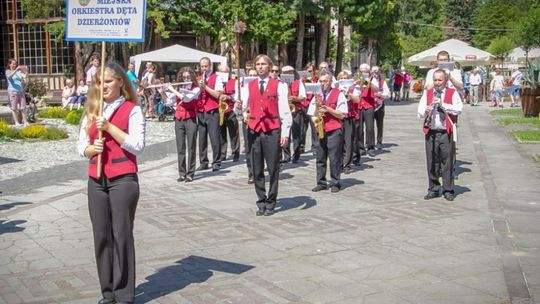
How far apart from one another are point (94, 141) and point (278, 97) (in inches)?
161

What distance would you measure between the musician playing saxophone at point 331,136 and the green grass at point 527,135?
25.9ft

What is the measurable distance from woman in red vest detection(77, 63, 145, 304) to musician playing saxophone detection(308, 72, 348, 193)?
5465mm

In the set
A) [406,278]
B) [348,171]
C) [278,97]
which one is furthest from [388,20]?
[406,278]

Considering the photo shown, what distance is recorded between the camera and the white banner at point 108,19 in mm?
5750

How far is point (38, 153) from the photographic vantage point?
15.0 m

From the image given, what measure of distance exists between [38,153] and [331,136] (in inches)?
281

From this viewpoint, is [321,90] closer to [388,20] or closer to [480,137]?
[480,137]

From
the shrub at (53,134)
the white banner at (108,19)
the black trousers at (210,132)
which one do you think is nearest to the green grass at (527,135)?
the black trousers at (210,132)

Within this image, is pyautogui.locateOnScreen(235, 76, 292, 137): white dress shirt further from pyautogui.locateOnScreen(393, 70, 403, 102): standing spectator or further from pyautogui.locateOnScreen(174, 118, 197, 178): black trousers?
pyautogui.locateOnScreen(393, 70, 403, 102): standing spectator

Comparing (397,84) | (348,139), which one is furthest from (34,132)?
(397,84)

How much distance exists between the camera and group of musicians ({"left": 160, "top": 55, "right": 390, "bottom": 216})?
8992 millimetres

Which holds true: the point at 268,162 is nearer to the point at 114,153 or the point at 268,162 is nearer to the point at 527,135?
the point at 114,153

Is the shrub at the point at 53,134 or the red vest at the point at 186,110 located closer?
the red vest at the point at 186,110

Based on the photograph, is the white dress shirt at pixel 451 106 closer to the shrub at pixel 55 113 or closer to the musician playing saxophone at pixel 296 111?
the musician playing saxophone at pixel 296 111
